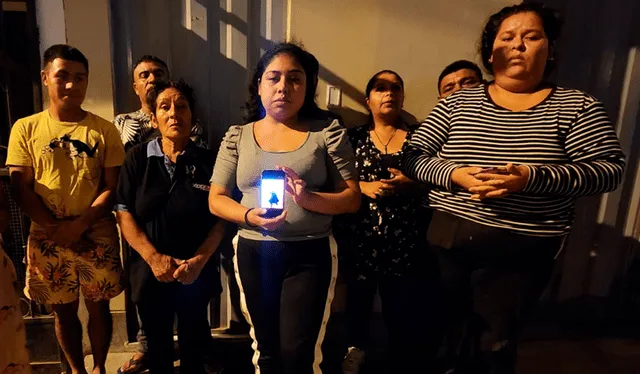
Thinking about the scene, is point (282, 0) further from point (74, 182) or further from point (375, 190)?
point (74, 182)

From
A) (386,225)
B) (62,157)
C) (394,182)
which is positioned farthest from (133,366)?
(394,182)

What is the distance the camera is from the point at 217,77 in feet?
8.00

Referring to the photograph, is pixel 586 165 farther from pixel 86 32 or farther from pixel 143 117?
pixel 86 32

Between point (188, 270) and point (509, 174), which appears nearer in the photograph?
point (509, 174)

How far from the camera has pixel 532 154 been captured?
134 cm

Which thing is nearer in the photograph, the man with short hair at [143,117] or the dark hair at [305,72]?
the dark hair at [305,72]

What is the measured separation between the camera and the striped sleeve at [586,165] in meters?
1.29

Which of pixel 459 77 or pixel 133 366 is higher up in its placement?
pixel 459 77

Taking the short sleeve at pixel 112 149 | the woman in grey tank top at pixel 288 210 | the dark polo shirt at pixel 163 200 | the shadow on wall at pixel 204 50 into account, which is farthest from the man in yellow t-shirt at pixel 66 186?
the woman in grey tank top at pixel 288 210

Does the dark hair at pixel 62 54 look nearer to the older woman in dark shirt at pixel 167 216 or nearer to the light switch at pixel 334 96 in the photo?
the older woman in dark shirt at pixel 167 216

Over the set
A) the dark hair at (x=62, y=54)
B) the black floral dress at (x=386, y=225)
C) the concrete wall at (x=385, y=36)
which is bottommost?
the black floral dress at (x=386, y=225)

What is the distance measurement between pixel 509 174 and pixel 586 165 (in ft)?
0.75

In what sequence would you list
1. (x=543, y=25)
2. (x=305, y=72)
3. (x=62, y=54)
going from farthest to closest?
(x=62, y=54)
(x=305, y=72)
(x=543, y=25)

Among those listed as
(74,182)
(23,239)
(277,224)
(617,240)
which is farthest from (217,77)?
(617,240)
